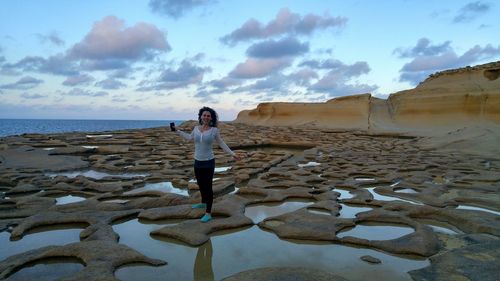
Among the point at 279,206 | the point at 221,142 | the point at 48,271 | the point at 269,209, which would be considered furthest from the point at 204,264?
the point at 279,206

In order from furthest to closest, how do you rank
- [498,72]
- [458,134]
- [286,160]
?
[498,72], [458,134], [286,160]

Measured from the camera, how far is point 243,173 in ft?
30.5

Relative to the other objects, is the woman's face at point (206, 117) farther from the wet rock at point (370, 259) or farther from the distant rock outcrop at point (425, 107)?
the distant rock outcrop at point (425, 107)

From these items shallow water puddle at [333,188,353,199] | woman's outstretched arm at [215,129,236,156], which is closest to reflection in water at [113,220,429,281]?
woman's outstretched arm at [215,129,236,156]

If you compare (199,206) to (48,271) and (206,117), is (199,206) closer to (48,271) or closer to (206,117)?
(206,117)

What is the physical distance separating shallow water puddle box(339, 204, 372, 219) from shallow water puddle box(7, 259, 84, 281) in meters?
3.92

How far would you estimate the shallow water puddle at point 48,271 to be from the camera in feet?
11.8

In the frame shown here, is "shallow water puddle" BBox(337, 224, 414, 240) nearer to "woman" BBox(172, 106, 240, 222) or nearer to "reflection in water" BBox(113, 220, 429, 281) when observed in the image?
"reflection in water" BBox(113, 220, 429, 281)

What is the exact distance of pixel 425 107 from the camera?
1214 inches

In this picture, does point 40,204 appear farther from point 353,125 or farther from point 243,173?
point 353,125

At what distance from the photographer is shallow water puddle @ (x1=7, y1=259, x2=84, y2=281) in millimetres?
3594

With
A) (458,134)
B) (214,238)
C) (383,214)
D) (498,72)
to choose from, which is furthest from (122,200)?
(498,72)

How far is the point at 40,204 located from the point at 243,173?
14.9 feet

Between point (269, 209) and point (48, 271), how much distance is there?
3520mm
